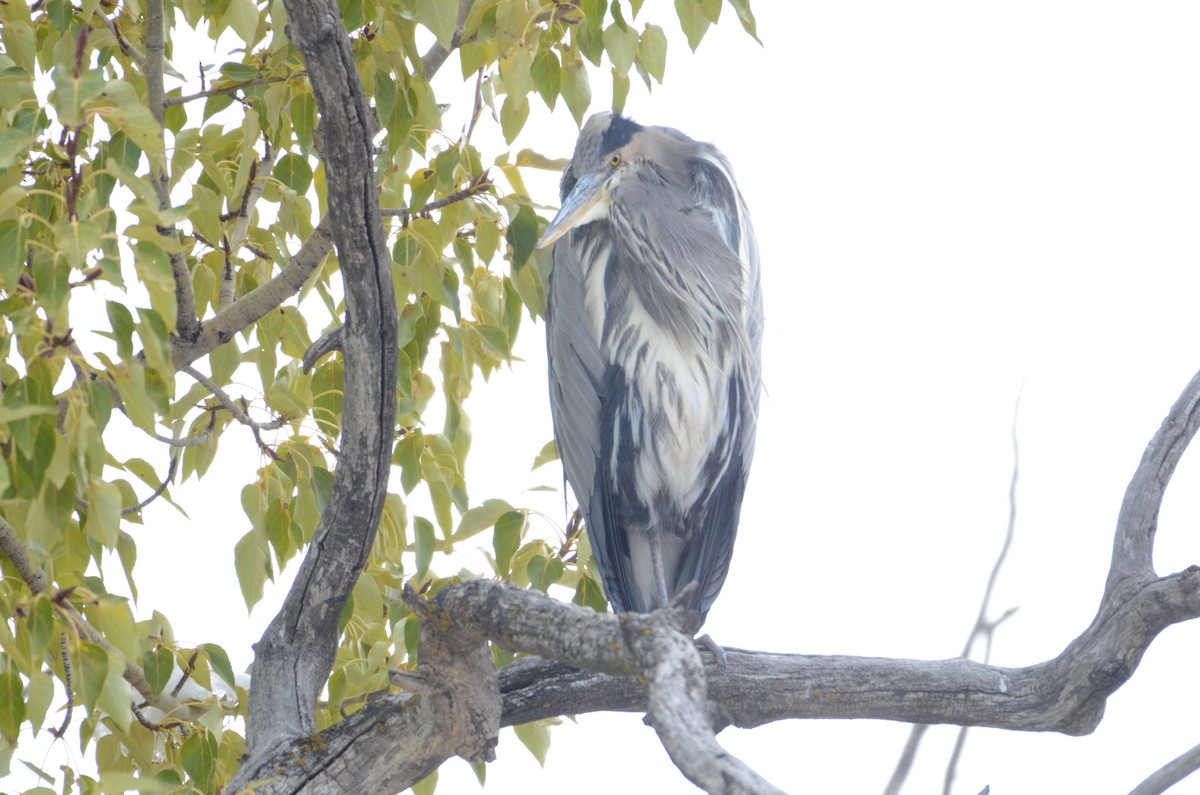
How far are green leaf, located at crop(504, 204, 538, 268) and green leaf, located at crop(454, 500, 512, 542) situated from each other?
43 cm

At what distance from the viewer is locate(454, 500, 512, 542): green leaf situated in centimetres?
226

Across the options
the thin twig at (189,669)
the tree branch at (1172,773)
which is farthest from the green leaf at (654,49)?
the tree branch at (1172,773)

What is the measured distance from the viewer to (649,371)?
9.34 ft

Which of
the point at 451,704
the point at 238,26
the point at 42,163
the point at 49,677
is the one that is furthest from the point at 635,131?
the point at 49,677

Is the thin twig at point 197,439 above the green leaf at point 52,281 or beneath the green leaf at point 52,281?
above

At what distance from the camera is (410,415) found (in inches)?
93.3

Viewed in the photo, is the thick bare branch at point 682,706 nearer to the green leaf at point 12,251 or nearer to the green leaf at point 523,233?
the green leaf at point 12,251

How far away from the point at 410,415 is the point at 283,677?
56 centimetres

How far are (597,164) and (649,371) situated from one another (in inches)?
19.7

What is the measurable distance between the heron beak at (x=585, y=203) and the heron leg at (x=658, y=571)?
0.70 meters

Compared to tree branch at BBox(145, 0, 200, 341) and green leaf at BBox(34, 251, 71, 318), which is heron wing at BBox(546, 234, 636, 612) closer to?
tree branch at BBox(145, 0, 200, 341)

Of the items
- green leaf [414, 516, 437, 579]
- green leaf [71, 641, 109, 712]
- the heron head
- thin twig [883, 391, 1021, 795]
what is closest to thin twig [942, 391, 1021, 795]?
thin twig [883, 391, 1021, 795]

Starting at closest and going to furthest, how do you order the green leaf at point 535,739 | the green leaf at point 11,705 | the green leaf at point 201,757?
the green leaf at point 11,705 → the green leaf at point 201,757 → the green leaf at point 535,739

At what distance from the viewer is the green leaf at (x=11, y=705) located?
60.4 inches
